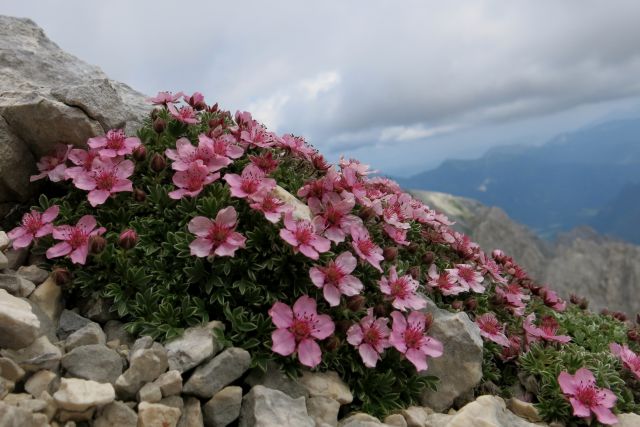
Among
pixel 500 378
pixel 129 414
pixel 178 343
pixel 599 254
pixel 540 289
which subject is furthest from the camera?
pixel 599 254

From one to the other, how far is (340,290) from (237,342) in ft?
3.23

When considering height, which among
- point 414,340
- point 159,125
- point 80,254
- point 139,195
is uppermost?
point 159,125

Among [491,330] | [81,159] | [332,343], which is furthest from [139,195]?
[491,330]

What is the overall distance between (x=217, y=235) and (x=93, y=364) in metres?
1.38

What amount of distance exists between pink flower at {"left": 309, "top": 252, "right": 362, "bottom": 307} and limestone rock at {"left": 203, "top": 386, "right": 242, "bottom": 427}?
3.57 feet

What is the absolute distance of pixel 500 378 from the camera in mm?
5621

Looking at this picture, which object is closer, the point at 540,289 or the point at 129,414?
the point at 129,414

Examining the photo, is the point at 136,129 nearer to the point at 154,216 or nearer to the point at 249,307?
the point at 154,216

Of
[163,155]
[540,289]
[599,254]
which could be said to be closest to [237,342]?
[163,155]

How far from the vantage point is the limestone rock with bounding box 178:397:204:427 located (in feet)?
12.4

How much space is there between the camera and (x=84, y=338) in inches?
159

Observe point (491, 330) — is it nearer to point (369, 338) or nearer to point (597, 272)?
point (369, 338)

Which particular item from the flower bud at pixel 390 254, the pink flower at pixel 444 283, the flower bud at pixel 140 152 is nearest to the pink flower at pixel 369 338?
the flower bud at pixel 390 254

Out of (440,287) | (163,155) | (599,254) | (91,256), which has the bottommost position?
(599,254)
